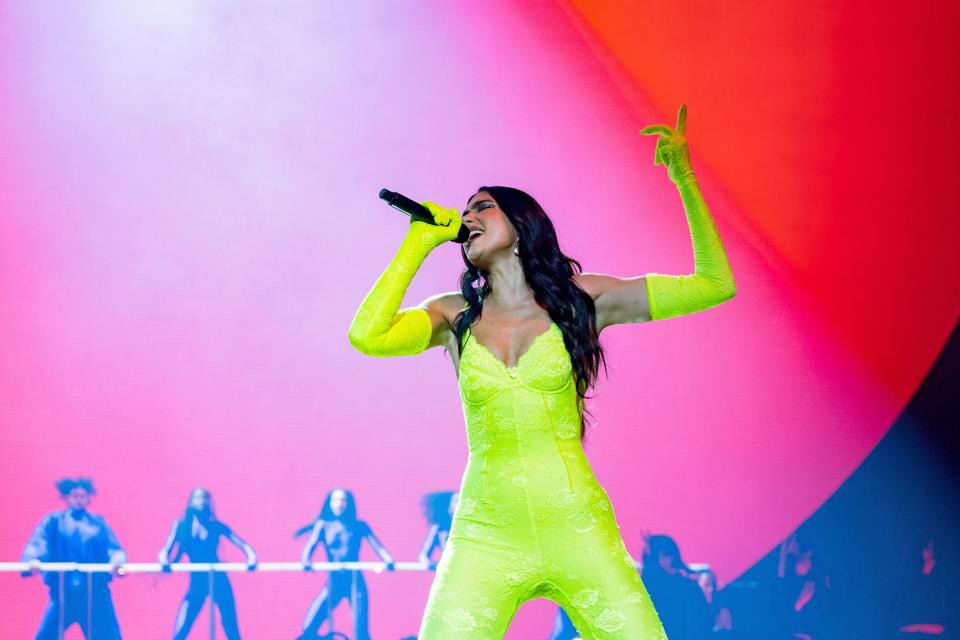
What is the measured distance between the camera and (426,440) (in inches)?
171

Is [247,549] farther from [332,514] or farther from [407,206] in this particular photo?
[407,206]

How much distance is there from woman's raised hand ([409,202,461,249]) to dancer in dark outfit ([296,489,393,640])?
2.24 metres

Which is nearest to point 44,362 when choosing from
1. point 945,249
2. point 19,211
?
point 19,211

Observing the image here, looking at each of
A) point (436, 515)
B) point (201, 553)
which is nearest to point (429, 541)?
point (436, 515)

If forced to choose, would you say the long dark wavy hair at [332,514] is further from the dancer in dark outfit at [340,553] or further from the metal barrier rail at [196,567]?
the metal barrier rail at [196,567]

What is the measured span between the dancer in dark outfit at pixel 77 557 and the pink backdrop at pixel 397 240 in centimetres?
6

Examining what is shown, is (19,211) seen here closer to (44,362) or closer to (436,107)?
(44,362)

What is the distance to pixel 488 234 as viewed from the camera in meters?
2.38

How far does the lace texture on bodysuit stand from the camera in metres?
2.05

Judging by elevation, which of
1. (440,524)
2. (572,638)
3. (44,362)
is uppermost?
(44,362)

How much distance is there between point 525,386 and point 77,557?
8.86 ft

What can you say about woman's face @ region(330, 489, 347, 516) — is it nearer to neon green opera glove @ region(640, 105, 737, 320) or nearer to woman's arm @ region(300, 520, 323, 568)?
woman's arm @ region(300, 520, 323, 568)

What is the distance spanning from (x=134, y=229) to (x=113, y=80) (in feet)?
2.08

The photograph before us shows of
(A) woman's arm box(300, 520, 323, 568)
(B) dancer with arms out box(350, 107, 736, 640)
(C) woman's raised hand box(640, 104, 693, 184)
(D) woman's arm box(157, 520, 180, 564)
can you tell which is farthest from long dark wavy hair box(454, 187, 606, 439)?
(D) woman's arm box(157, 520, 180, 564)
